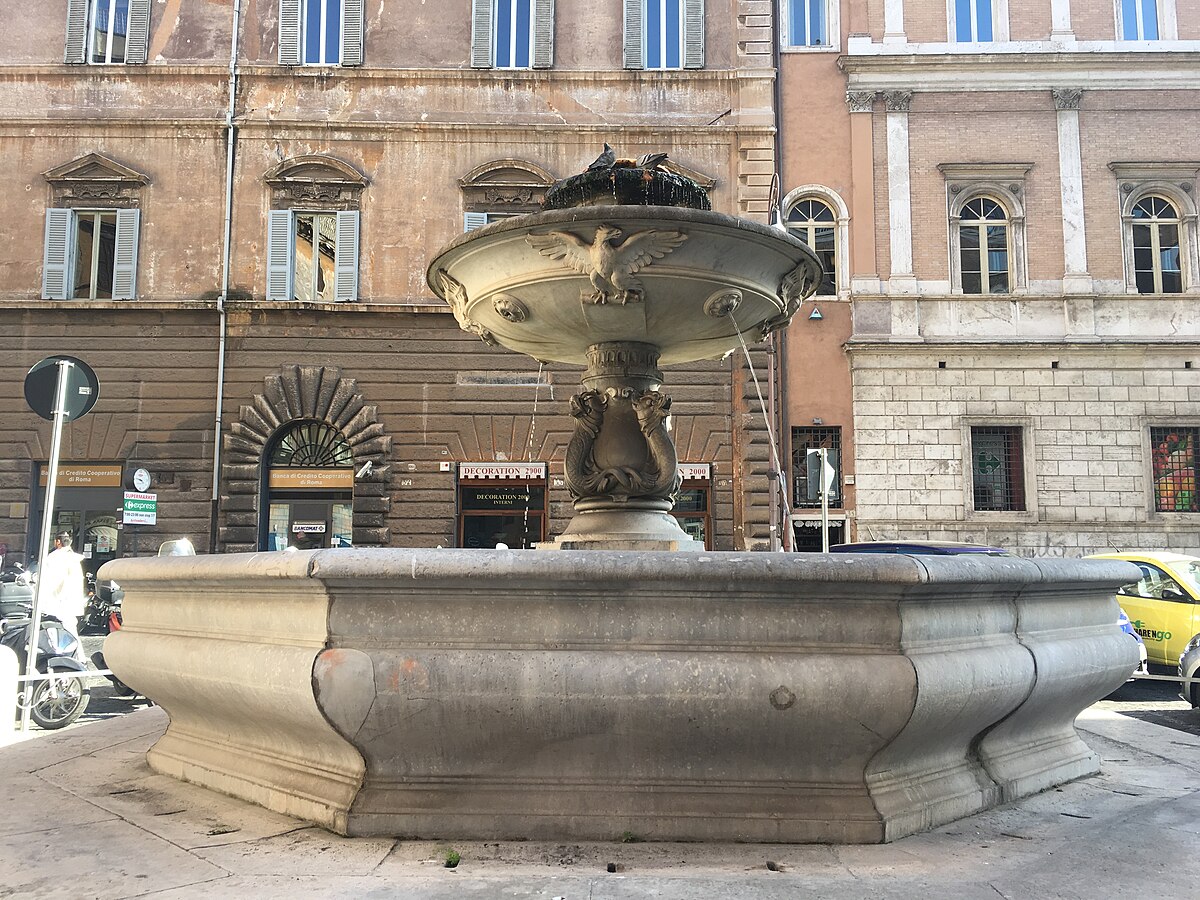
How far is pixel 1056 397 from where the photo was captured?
20.5 metres

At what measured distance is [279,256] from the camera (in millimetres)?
19250

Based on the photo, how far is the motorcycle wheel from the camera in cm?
753

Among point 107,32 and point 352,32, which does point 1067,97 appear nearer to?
point 352,32

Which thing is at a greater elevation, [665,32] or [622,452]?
[665,32]

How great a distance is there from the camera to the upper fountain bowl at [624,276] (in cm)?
471

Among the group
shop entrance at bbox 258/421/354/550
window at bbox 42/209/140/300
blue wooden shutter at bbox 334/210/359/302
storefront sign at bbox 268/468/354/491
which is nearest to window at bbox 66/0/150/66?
window at bbox 42/209/140/300

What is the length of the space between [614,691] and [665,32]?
19217 mm

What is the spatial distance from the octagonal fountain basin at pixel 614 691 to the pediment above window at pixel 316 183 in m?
17.4

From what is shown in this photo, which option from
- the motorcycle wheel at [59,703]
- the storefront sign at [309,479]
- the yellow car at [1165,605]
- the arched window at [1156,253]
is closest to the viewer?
the motorcycle wheel at [59,703]

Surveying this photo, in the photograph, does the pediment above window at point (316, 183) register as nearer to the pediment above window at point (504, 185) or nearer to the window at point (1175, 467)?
the pediment above window at point (504, 185)

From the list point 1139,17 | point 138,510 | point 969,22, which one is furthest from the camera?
point 1139,17

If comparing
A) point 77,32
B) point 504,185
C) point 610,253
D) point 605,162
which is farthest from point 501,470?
point 610,253

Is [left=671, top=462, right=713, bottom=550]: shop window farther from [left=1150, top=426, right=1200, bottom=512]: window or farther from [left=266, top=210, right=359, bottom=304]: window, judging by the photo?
[left=1150, top=426, right=1200, bottom=512]: window

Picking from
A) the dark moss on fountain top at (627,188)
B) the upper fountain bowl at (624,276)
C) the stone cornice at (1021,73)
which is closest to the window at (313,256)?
the stone cornice at (1021,73)
